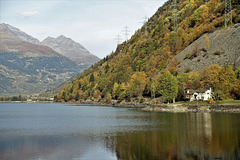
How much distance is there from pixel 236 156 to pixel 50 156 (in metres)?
31.6

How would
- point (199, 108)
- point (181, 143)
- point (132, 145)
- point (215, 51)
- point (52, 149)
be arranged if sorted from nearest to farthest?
point (52, 149), point (132, 145), point (181, 143), point (199, 108), point (215, 51)

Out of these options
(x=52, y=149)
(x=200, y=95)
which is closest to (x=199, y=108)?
(x=200, y=95)

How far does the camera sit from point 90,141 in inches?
2409

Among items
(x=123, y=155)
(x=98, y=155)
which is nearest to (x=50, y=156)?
(x=98, y=155)

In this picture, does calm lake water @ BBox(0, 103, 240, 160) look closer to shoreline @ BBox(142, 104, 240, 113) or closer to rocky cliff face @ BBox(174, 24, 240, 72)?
shoreline @ BBox(142, 104, 240, 113)

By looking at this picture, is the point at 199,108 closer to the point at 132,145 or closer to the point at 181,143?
the point at 181,143

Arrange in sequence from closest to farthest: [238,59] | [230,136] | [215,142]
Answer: [215,142], [230,136], [238,59]

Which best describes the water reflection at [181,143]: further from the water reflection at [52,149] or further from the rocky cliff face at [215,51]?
the rocky cliff face at [215,51]

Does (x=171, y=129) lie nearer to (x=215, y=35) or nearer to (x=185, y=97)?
(x=185, y=97)

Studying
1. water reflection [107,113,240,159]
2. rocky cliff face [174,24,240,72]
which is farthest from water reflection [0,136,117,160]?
rocky cliff face [174,24,240,72]

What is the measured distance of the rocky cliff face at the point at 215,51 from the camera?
15725 cm

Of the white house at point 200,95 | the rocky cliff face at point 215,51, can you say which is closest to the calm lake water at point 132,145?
the white house at point 200,95

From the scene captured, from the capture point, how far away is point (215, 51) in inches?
6747

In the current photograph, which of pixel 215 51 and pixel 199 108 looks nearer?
pixel 199 108
